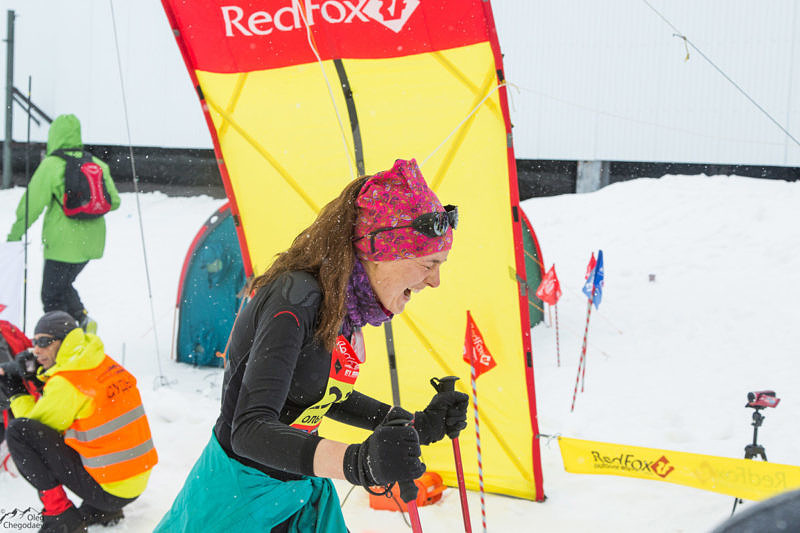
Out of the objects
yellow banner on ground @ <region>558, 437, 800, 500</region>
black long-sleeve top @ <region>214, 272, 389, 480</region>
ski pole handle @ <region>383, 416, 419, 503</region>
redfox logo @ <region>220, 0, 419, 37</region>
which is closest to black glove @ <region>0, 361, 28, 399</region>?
redfox logo @ <region>220, 0, 419, 37</region>

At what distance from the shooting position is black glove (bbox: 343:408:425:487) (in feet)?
4.46

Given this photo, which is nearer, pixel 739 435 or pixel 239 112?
pixel 239 112

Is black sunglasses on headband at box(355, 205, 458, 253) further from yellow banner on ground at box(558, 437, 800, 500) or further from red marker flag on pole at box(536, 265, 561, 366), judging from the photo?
red marker flag on pole at box(536, 265, 561, 366)

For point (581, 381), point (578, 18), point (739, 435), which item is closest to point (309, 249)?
point (739, 435)

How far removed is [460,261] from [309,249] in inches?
93.7

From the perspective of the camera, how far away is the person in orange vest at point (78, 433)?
3605 millimetres

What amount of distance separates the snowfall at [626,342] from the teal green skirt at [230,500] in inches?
1.9

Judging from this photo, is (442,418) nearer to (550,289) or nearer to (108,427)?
(108,427)

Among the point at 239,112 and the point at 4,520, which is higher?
the point at 239,112

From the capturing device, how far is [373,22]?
3.63 metres

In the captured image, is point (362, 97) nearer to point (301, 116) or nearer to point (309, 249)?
point (301, 116)

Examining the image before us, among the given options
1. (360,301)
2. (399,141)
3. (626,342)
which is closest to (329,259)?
(360,301)

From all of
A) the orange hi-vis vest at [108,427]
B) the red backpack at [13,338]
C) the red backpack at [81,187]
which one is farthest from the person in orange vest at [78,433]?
the red backpack at [81,187]

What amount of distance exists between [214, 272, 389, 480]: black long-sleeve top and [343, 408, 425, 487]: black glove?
10 centimetres
